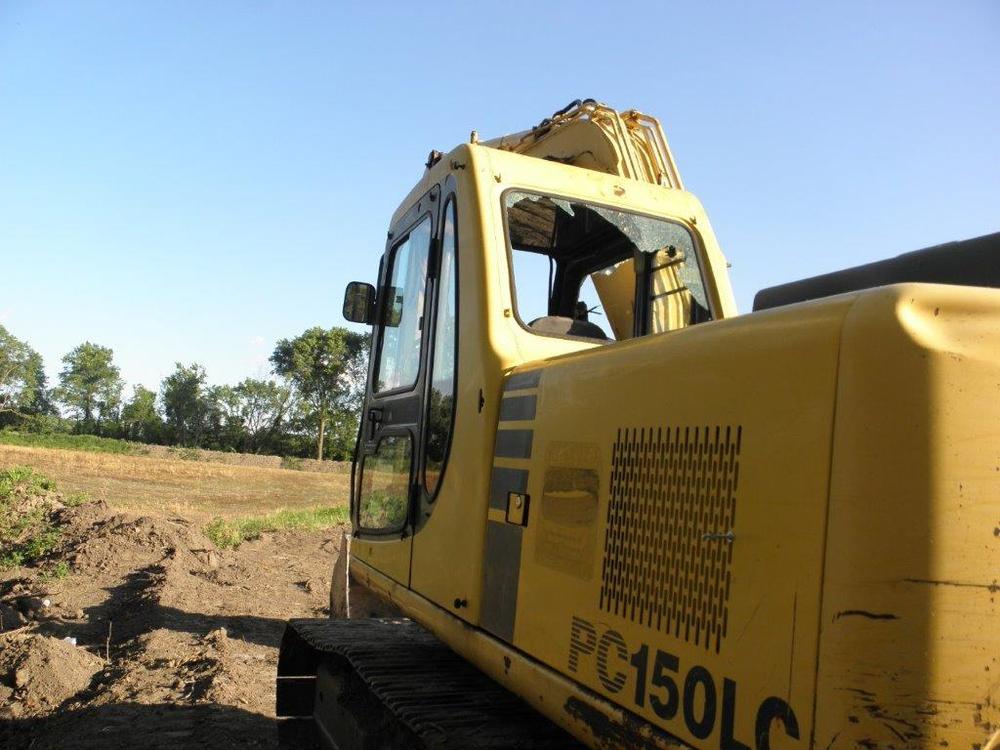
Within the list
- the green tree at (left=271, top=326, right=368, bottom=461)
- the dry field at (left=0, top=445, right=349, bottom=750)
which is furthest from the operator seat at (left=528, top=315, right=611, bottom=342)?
the green tree at (left=271, top=326, right=368, bottom=461)

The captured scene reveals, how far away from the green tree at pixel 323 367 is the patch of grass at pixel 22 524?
47.7 m

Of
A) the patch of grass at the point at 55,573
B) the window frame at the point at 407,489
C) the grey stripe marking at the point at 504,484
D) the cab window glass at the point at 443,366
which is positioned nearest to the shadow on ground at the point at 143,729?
the window frame at the point at 407,489

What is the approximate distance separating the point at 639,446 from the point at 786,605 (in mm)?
589

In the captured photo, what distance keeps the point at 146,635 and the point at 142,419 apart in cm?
7313

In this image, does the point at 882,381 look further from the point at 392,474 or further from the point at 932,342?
the point at 392,474

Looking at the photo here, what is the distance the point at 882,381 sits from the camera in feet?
4.76

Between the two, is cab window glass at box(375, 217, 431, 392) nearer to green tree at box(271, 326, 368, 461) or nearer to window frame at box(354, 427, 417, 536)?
window frame at box(354, 427, 417, 536)

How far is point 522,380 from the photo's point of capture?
2684 mm

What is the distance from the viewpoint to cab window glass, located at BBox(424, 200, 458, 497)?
124 inches

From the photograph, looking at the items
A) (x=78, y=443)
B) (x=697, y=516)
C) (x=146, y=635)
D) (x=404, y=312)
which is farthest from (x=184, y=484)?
(x=697, y=516)

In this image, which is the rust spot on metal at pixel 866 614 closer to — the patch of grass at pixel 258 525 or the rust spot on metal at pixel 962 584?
the rust spot on metal at pixel 962 584

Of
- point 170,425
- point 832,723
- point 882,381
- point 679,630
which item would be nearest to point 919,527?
point 882,381

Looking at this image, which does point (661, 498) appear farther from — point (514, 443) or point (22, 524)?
point (22, 524)

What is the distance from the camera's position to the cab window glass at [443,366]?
3.14 m
